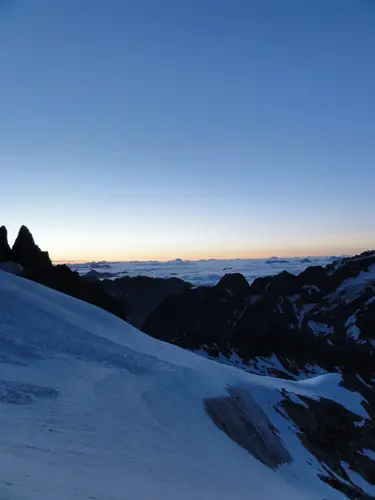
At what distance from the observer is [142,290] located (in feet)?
606

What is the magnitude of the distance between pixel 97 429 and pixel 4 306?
1371cm

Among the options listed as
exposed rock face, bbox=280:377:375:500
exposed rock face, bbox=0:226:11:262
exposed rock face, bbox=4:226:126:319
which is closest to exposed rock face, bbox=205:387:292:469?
exposed rock face, bbox=280:377:375:500

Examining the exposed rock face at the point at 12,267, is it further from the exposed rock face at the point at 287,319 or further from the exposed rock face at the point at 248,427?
the exposed rock face at the point at 287,319

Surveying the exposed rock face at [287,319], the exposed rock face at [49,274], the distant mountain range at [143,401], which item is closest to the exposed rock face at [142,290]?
the exposed rock face at [287,319]

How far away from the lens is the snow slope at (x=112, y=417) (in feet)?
34.8

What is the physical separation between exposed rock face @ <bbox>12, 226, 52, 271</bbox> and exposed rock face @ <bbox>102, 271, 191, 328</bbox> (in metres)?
119

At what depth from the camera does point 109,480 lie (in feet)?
34.9

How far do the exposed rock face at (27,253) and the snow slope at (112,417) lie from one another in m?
22.1

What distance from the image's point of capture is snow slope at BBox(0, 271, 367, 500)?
418 inches

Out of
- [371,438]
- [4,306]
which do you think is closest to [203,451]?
[4,306]

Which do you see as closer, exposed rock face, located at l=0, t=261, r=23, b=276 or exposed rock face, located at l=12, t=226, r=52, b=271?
exposed rock face, located at l=0, t=261, r=23, b=276

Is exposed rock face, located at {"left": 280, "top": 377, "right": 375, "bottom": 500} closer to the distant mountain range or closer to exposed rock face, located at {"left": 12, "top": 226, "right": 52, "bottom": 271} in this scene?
the distant mountain range

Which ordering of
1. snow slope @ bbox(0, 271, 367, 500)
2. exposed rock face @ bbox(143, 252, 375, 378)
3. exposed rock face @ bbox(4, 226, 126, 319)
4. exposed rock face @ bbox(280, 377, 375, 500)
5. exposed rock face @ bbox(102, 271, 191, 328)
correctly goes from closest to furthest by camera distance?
snow slope @ bbox(0, 271, 367, 500) < exposed rock face @ bbox(280, 377, 375, 500) < exposed rock face @ bbox(4, 226, 126, 319) < exposed rock face @ bbox(143, 252, 375, 378) < exposed rock face @ bbox(102, 271, 191, 328)

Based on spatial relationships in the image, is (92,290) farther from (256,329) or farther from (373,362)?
(373,362)
